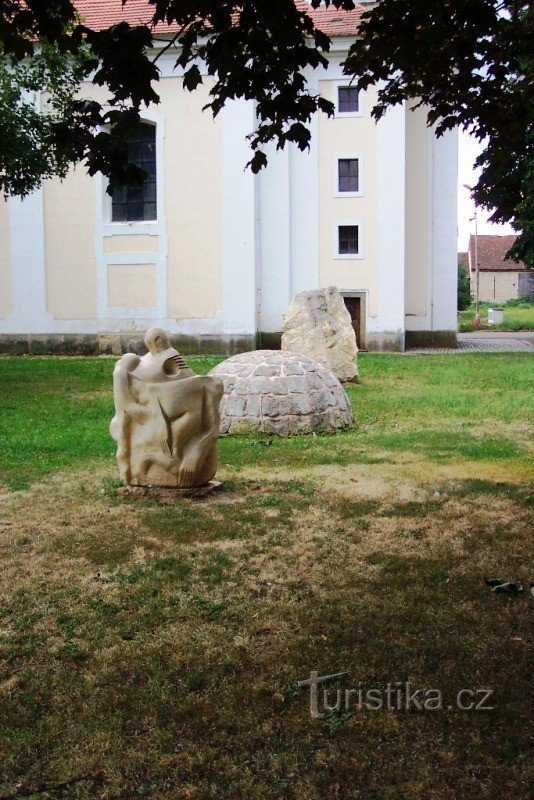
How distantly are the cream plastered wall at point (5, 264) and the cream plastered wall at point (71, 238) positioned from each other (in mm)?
1243

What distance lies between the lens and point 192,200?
25.6 metres

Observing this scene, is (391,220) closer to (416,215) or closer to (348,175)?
(348,175)

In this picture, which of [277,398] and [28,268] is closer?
[277,398]

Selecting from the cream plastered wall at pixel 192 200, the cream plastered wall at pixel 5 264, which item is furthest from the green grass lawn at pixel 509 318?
the cream plastered wall at pixel 5 264

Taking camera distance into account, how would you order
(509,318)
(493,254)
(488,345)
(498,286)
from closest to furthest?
(488,345) < (509,318) < (498,286) < (493,254)

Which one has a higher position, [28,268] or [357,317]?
[28,268]

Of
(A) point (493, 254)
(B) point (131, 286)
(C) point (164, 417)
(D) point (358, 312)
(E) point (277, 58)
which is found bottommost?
(C) point (164, 417)

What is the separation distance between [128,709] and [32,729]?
0.42 meters

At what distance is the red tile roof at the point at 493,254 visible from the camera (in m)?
67.9

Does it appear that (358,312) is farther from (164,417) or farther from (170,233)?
(164,417)

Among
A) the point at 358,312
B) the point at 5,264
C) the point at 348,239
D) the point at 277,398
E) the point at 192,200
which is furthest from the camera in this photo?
the point at 358,312

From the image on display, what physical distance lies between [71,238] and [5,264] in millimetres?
2322

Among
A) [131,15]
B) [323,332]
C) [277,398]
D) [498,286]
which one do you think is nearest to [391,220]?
[131,15]

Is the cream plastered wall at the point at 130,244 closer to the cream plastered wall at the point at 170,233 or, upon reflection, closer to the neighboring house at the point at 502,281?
the cream plastered wall at the point at 170,233
